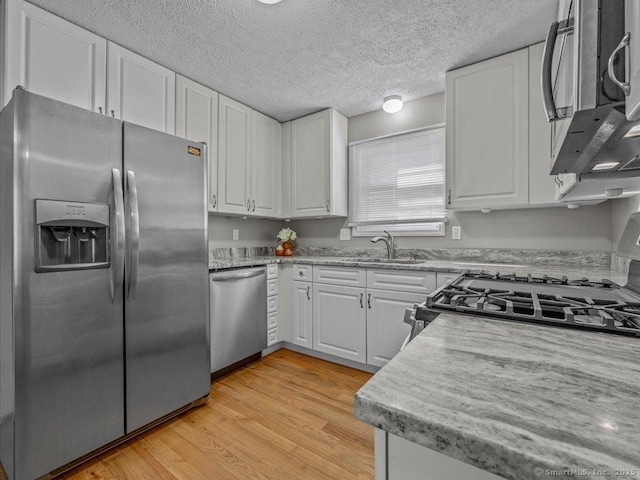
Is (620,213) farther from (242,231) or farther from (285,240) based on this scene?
(242,231)

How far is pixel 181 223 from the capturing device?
184 centimetres

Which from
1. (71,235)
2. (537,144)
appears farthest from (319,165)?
(71,235)

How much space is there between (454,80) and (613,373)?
240 centimetres

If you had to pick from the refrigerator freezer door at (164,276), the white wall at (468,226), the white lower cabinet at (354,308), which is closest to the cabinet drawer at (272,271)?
the white lower cabinet at (354,308)

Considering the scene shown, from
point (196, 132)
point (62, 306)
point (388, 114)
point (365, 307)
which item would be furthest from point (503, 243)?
point (62, 306)

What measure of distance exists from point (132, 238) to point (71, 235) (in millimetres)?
246

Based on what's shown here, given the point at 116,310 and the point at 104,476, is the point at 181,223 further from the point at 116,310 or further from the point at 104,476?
the point at 104,476

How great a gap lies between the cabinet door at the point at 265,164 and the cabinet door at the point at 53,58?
53.1 inches

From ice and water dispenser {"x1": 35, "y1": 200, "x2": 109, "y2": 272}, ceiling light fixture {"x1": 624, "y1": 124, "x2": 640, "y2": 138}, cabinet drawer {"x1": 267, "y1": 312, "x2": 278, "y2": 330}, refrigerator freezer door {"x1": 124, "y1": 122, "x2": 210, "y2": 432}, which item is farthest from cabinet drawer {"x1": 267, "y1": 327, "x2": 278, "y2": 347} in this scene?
ceiling light fixture {"x1": 624, "y1": 124, "x2": 640, "y2": 138}

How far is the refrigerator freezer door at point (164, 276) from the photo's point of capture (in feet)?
5.35

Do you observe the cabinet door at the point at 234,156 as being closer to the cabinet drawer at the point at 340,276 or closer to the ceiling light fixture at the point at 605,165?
the cabinet drawer at the point at 340,276

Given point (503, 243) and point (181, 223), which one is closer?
point (181, 223)

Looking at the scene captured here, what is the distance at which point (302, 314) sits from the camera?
284 centimetres

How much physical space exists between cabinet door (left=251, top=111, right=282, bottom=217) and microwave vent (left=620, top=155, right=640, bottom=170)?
8.65 ft
